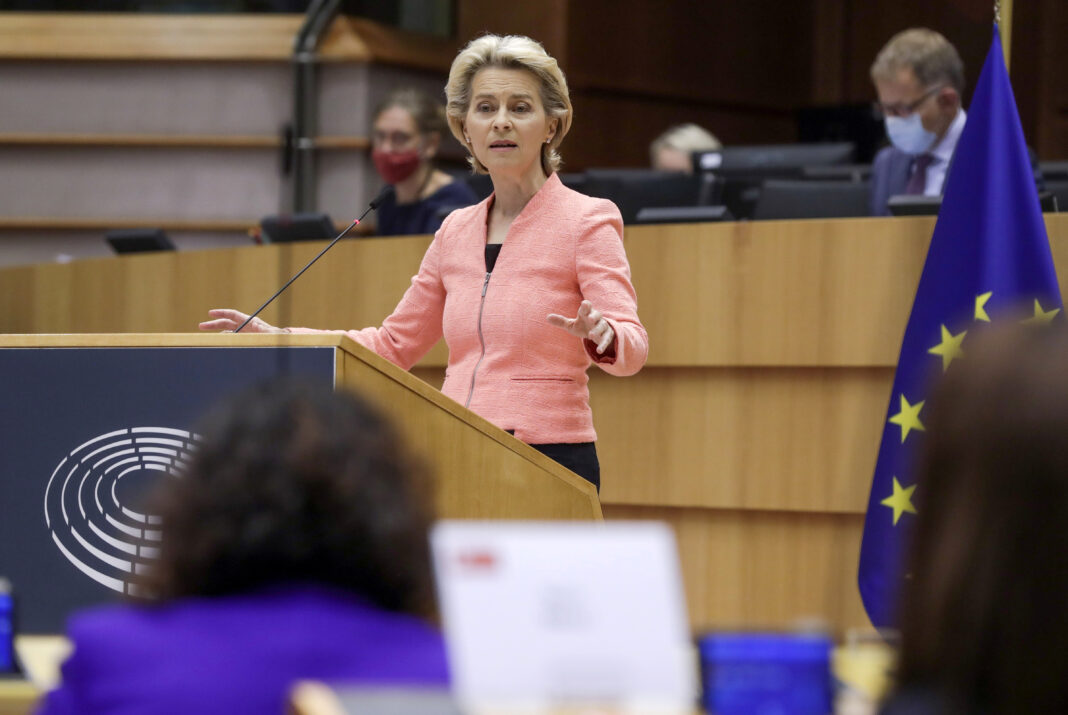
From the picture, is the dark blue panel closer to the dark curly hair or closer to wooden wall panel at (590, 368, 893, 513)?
the dark curly hair

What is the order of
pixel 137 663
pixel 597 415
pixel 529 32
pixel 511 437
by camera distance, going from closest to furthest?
pixel 137 663 < pixel 511 437 < pixel 597 415 < pixel 529 32

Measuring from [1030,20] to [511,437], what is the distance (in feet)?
23.0

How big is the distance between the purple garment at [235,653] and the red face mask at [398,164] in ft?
11.9

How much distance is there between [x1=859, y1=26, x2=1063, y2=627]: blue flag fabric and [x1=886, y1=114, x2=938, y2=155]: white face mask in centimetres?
129

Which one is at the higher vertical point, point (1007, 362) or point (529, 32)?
point (529, 32)

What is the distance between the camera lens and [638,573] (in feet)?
3.38

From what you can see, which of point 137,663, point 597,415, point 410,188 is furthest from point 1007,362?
point 410,188

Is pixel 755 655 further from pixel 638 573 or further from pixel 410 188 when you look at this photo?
pixel 410 188

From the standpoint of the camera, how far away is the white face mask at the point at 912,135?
14.1ft

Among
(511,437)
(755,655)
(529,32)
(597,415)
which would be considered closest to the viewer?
(755,655)

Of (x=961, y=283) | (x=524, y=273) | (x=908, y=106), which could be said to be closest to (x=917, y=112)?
(x=908, y=106)

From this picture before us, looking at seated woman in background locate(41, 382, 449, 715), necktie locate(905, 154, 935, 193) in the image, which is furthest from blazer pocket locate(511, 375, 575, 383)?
necktie locate(905, 154, 935, 193)

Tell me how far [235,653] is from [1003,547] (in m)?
0.49

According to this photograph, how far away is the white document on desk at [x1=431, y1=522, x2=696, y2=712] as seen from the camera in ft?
3.28
